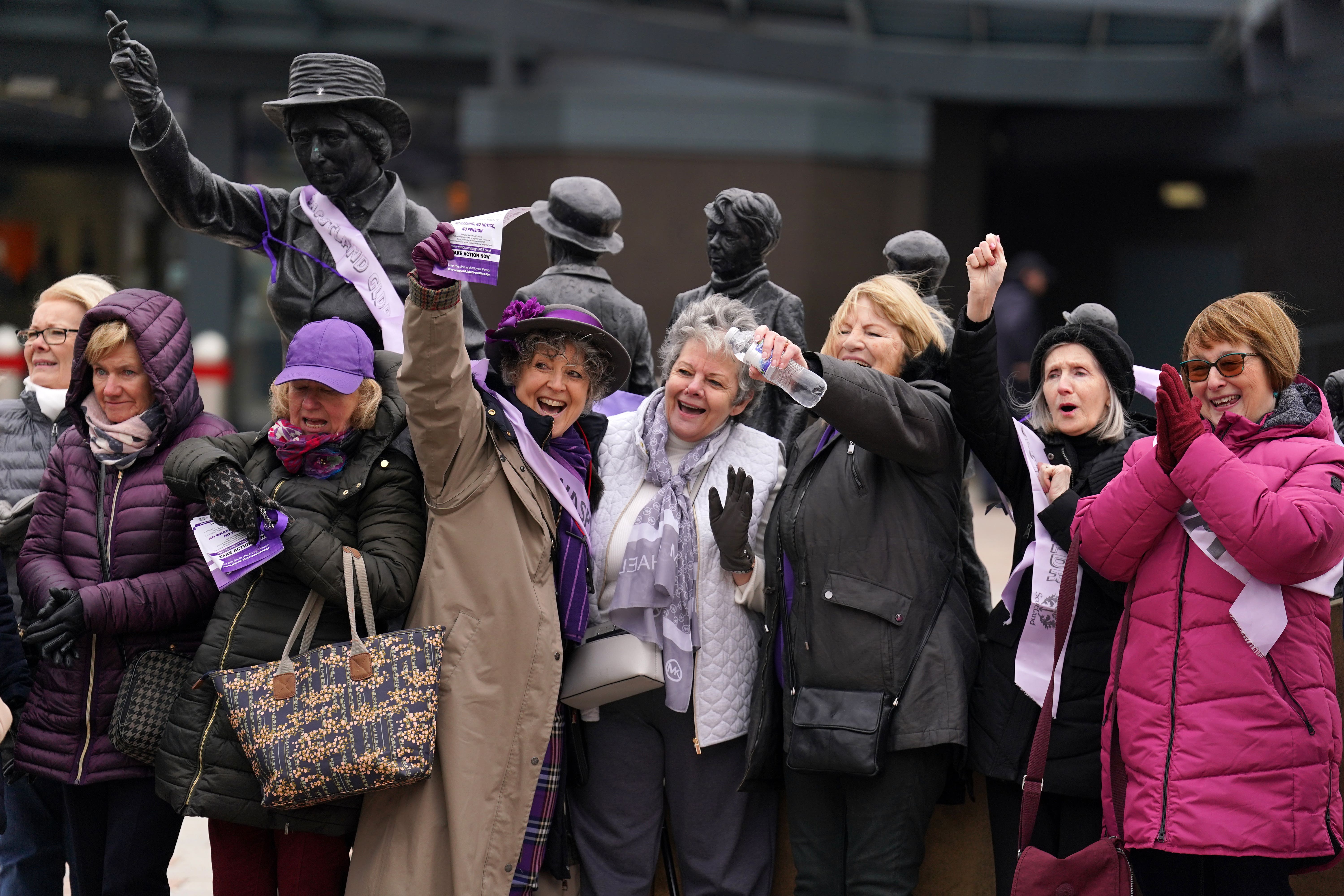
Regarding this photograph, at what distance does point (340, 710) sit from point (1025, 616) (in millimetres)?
1683

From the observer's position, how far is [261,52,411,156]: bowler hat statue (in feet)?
12.5

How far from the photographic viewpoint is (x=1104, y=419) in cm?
336

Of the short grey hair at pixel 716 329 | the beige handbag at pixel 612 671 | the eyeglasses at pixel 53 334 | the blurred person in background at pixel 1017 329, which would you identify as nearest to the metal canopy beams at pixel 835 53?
the blurred person in background at pixel 1017 329

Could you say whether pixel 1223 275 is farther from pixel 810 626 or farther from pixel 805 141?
pixel 810 626

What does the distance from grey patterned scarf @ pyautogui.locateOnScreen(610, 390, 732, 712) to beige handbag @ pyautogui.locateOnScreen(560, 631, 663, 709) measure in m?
0.03

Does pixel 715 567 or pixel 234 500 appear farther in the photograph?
pixel 715 567

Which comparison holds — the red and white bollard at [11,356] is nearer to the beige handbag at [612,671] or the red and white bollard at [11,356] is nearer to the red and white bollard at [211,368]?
the red and white bollard at [211,368]

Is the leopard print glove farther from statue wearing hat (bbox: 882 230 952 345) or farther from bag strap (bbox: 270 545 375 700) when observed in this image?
statue wearing hat (bbox: 882 230 952 345)

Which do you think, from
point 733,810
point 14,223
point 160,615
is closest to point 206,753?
point 160,615

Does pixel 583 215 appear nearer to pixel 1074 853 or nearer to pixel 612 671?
pixel 612 671

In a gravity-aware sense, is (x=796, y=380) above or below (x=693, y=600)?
above

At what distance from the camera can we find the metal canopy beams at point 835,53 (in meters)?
11.9

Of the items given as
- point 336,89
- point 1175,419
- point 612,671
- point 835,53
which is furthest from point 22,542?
point 835,53

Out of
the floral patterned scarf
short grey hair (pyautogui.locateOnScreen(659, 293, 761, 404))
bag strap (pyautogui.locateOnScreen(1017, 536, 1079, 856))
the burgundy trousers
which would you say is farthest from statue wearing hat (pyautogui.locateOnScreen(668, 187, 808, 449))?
the burgundy trousers
